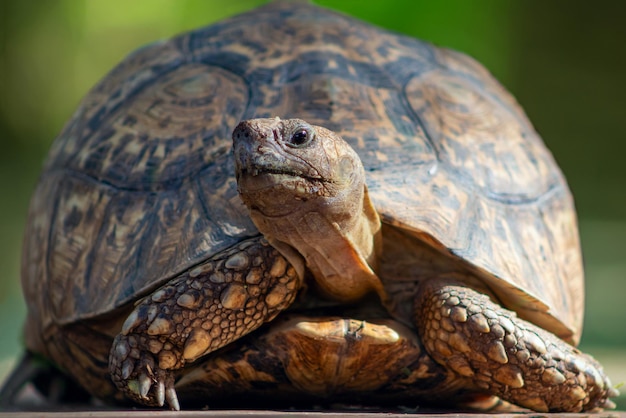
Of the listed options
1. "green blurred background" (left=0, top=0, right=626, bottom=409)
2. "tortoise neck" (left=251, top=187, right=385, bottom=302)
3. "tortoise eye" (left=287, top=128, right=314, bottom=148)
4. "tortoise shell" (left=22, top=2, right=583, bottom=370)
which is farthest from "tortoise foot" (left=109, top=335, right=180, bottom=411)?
"green blurred background" (left=0, top=0, right=626, bottom=409)

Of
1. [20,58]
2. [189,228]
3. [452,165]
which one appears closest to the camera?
[189,228]

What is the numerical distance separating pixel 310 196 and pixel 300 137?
20cm

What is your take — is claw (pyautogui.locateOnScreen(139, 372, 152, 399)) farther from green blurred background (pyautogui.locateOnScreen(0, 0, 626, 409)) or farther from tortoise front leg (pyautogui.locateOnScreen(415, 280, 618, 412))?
green blurred background (pyautogui.locateOnScreen(0, 0, 626, 409))

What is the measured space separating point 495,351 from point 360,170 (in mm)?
836

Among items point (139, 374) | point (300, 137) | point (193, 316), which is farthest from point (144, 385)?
point (300, 137)

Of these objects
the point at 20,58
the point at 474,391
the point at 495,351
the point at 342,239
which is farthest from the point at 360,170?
the point at 20,58

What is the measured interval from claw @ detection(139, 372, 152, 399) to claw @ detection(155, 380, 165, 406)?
0.13ft

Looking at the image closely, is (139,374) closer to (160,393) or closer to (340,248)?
(160,393)

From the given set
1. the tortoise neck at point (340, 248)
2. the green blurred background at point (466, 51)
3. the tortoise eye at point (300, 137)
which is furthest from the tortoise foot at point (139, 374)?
the green blurred background at point (466, 51)

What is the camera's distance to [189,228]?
3.56 meters

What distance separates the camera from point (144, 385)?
133 inches

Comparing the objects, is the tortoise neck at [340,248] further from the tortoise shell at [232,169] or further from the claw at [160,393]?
the claw at [160,393]

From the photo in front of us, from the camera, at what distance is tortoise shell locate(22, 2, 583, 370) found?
3.63m

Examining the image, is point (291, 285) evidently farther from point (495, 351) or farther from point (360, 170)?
point (495, 351)
